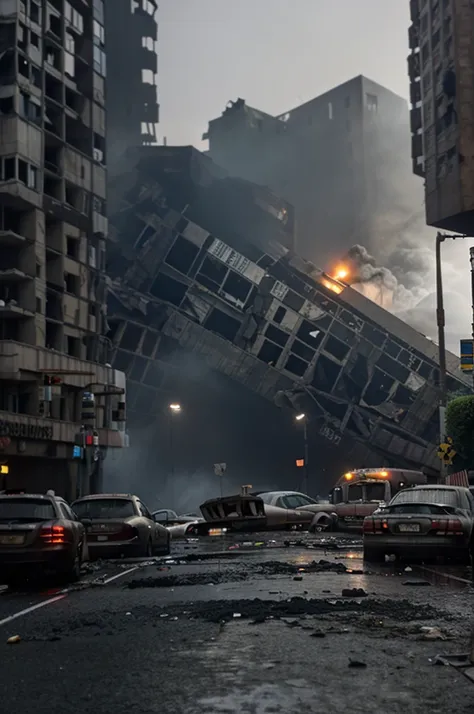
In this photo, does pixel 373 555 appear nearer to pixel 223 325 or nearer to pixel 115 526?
pixel 115 526

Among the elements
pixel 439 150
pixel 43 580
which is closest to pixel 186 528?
pixel 43 580

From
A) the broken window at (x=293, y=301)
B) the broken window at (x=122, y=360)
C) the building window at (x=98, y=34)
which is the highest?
the building window at (x=98, y=34)

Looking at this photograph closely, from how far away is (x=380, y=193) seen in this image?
126000 millimetres

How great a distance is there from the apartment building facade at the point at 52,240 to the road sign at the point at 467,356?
1814cm

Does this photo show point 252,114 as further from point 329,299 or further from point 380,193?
point 329,299

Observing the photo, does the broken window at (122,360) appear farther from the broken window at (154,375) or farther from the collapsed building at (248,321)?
the broken window at (154,375)

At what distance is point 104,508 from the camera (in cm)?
2083

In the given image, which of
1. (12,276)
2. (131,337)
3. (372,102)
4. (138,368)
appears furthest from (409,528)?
(372,102)

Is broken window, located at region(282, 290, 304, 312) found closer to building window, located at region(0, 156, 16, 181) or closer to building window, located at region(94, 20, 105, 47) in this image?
building window, located at region(94, 20, 105, 47)

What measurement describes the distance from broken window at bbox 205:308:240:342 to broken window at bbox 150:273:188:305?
330 cm

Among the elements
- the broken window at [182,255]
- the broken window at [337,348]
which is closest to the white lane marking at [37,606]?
the broken window at [182,255]

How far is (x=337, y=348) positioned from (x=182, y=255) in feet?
54.9

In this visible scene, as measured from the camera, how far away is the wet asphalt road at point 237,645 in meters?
6.16

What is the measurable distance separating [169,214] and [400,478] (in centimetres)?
5106
